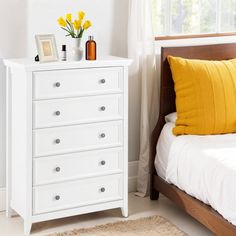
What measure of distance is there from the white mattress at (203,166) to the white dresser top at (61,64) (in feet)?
2.07

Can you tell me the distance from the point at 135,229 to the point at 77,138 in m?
0.65

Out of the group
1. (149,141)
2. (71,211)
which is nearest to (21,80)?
(71,211)

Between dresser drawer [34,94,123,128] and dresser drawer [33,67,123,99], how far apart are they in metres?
0.04

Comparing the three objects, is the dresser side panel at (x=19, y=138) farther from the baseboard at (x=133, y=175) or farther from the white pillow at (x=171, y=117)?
the white pillow at (x=171, y=117)

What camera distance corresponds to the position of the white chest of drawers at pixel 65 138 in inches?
136

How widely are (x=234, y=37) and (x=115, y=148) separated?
1.40m

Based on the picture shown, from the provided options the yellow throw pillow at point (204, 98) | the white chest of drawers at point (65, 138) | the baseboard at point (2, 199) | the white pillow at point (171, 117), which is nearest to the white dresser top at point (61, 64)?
the white chest of drawers at point (65, 138)

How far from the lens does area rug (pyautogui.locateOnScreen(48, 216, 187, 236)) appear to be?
11.7ft

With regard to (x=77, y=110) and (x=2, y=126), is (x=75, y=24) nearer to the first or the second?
(x=77, y=110)

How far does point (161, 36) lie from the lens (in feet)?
14.1

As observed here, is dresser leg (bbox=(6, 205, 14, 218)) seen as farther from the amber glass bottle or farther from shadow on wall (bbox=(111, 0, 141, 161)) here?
the amber glass bottle

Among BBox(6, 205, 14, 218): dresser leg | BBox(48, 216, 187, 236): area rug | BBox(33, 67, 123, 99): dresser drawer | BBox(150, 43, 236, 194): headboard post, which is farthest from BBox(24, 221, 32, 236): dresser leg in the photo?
BBox(150, 43, 236, 194): headboard post

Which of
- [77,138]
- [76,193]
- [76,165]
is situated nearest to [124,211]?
[76,193]

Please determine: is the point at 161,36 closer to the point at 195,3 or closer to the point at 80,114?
the point at 195,3
